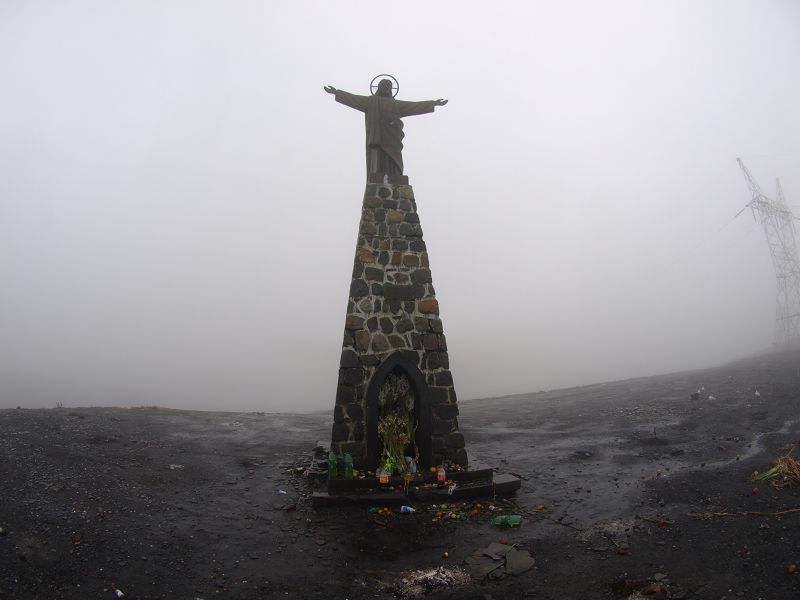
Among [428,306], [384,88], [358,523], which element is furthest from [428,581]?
[384,88]

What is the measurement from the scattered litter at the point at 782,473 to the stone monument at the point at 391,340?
16.5 ft

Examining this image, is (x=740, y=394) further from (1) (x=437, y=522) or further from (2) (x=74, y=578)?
(2) (x=74, y=578)

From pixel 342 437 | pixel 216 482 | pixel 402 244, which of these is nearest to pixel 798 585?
pixel 342 437

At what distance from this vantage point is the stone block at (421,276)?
10.1 metres

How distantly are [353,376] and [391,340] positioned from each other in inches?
39.8

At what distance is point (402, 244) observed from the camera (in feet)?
33.6

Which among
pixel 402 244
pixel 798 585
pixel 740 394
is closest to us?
pixel 798 585

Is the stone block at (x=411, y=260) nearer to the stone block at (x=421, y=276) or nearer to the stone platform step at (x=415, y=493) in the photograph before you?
the stone block at (x=421, y=276)

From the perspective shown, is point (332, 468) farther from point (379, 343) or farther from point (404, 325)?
point (404, 325)

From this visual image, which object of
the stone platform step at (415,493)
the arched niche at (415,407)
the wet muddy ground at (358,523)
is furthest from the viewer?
the arched niche at (415,407)

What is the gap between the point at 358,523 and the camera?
315 inches

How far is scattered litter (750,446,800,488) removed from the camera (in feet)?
26.0

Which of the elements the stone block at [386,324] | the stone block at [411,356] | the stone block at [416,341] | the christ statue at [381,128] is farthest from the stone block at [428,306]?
the christ statue at [381,128]

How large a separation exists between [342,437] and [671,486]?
5.95 metres
